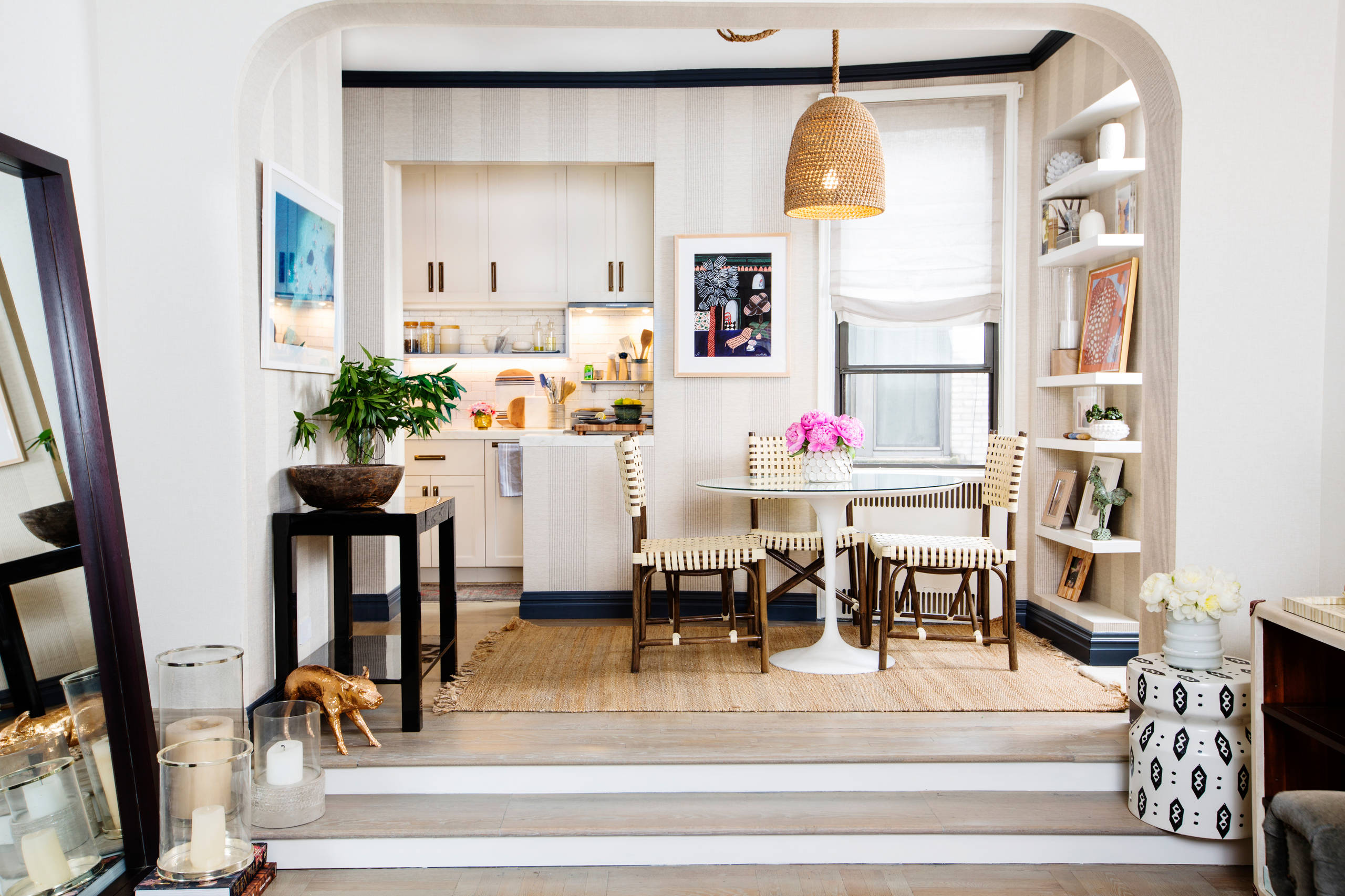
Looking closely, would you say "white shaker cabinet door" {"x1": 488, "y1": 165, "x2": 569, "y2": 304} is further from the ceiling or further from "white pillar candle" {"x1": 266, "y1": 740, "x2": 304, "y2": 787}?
"white pillar candle" {"x1": 266, "y1": 740, "x2": 304, "y2": 787}

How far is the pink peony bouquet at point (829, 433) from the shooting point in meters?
3.56

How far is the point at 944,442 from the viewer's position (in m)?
4.62

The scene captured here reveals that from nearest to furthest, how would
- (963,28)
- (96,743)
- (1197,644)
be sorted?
(96,743)
(1197,644)
(963,28)

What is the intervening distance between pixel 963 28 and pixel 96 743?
2985mm

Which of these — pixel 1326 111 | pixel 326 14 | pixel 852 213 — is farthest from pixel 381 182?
pixel 1326 111

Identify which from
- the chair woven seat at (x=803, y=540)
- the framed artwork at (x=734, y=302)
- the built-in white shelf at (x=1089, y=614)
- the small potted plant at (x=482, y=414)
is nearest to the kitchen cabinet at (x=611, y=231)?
the small potted plant at (x=482, y=414)

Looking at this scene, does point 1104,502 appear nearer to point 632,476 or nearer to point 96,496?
point 632,476

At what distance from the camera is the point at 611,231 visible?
18.2ft

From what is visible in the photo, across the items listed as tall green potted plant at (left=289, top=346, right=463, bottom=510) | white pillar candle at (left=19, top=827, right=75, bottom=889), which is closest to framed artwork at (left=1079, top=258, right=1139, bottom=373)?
tall green potted plant at (left=289, top=346, right=463, bottom=510)

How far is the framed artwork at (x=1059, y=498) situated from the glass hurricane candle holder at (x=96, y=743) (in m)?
3.74

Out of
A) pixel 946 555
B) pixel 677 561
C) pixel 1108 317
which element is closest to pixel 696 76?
pixel 1108 317

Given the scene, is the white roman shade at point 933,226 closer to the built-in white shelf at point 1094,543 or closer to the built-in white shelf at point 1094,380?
the built-in white shelf at point 1094,380

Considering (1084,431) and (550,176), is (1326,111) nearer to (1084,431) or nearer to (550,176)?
(1084,431)

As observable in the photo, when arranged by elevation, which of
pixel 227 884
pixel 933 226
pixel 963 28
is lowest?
pixel 227 884
